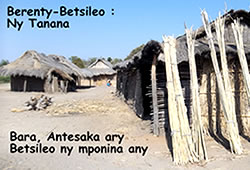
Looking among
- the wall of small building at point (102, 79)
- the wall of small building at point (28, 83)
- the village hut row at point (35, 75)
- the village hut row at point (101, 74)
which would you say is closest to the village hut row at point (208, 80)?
the village hut row at point (35, 75)

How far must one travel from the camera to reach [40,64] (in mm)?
17375

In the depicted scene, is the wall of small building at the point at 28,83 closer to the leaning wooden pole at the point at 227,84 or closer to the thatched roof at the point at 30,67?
the thatched roof at the point at 30,67

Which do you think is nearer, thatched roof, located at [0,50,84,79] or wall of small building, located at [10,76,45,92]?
thatched roof, located at [0,50,84,79]

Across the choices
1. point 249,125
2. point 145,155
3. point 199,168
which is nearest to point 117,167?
point 145,155

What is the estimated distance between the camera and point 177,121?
3889 millimetres

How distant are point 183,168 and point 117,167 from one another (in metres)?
1.11

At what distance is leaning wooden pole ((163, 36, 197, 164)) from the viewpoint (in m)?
3.77

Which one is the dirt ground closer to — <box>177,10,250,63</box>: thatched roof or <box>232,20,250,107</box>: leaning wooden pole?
<box>232,20,250,107</box>: leaning wooden pole

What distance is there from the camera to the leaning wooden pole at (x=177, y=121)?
12.4ft

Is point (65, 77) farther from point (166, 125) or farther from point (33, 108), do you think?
point (166, 125)

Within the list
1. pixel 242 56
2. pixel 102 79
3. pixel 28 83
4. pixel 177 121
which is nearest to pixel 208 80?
pixel 242 56

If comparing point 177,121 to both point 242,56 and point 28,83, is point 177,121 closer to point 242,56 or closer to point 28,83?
point 242,56

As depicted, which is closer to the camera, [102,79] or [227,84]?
[227,84]

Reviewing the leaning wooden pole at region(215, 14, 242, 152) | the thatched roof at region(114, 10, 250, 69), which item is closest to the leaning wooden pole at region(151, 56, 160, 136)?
the thatched roof at region(114, 10, 250, 69)
